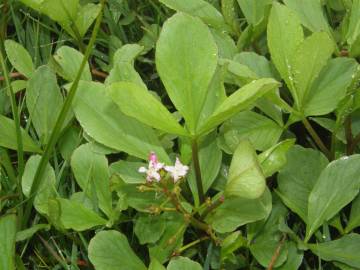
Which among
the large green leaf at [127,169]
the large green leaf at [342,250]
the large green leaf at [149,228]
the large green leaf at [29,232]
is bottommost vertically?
the large green leaf at [342,250]

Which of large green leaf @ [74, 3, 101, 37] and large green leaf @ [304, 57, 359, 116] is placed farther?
large green leaf @ [74, 3, 101, 37]

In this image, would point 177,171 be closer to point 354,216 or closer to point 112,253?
point 112,253

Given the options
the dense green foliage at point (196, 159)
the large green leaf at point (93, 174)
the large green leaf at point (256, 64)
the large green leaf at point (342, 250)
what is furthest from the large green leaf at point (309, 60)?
the large green leaf at point (93, 174)

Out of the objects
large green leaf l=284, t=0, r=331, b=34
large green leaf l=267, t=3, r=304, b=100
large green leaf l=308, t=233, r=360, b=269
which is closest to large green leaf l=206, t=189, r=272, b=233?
large green leaf l=308, t=233, r=360, b=269

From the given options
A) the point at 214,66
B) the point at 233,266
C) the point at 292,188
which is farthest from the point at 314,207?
the point at 214,66

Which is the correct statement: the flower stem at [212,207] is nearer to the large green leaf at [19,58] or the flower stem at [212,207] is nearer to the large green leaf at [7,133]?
the large green leaf at [7,133]

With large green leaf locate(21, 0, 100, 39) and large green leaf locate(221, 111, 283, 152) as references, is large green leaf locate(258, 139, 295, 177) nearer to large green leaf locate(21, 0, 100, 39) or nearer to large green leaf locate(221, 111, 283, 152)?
large green leaf locate(221, 111, 283, 152)

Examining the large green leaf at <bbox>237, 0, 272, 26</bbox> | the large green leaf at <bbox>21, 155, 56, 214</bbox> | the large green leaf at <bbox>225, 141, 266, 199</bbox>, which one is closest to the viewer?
the large green leaf at <bbox>225, 141, 266, 199</bbox>
